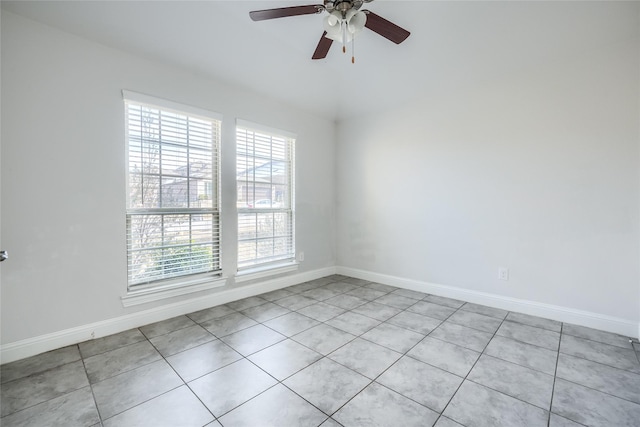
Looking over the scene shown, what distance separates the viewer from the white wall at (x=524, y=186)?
243 centimetres

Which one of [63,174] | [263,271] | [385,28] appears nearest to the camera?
[385,28]

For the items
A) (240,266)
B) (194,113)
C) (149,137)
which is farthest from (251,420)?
(194,113)

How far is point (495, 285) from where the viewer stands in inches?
121

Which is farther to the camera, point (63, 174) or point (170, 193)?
point (170, 193)

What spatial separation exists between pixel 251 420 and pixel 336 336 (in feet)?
3.52

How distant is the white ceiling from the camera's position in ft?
7.30

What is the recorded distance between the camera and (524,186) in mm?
2857

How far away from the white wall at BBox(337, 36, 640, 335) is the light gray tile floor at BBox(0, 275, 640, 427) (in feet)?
1.66

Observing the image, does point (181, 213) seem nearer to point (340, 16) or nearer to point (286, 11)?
point (286, 11)

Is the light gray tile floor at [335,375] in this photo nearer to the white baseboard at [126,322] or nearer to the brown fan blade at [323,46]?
the white baseboard at [126,322]

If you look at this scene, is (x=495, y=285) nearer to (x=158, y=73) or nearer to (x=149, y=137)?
(x=149, y=137)

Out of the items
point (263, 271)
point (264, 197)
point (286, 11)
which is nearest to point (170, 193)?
point (264, 197)

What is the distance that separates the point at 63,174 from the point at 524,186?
419cm

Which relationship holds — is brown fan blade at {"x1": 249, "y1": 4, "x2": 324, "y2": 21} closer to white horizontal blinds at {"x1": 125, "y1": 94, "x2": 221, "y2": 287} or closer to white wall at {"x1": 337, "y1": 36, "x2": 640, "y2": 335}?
white horizontal blinds at {"x1": 125, "y1": 94, "x2": 221, "y2": 287}
